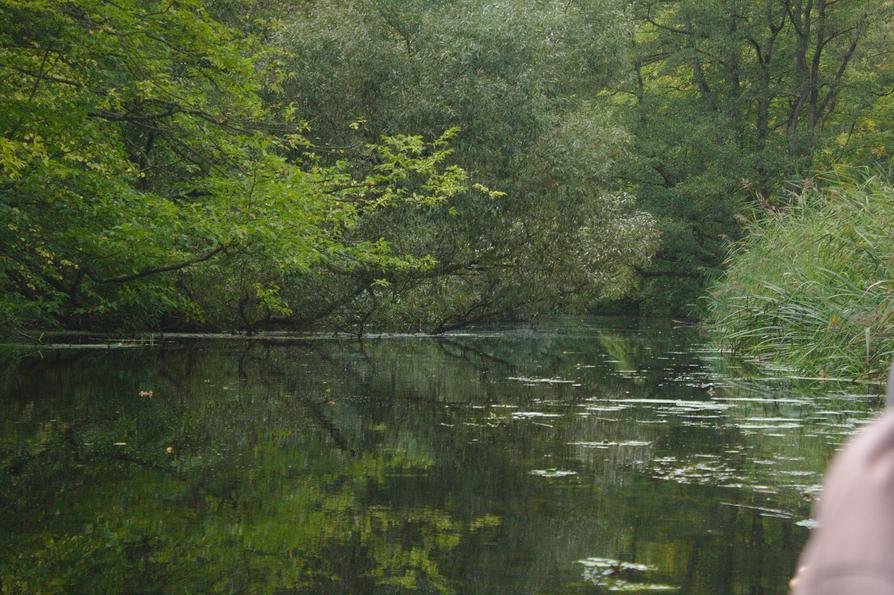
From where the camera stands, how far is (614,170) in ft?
131

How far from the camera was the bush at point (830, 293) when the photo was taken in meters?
13.0

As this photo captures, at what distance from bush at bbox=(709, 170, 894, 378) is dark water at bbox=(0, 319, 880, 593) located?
28.8 inches

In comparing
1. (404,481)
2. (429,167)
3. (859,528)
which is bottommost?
(404,481)

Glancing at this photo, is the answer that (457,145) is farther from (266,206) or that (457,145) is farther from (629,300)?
(629,300)

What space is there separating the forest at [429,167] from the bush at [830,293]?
0.06 meters

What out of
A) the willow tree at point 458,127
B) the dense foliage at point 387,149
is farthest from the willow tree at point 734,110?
the willow tree at point 458,127

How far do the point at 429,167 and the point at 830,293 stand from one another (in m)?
7.50

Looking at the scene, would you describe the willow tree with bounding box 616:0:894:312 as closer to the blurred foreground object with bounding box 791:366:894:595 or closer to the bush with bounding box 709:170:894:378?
the bush with bounding box 709:170:894:378

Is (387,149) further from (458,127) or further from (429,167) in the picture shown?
(458,127)

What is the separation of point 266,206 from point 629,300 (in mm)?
33872

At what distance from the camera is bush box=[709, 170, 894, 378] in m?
13.0

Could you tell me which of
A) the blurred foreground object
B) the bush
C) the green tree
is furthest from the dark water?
the blurred foreground object

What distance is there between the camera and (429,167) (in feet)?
65.1

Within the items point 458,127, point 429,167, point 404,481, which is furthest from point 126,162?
point 404,481
